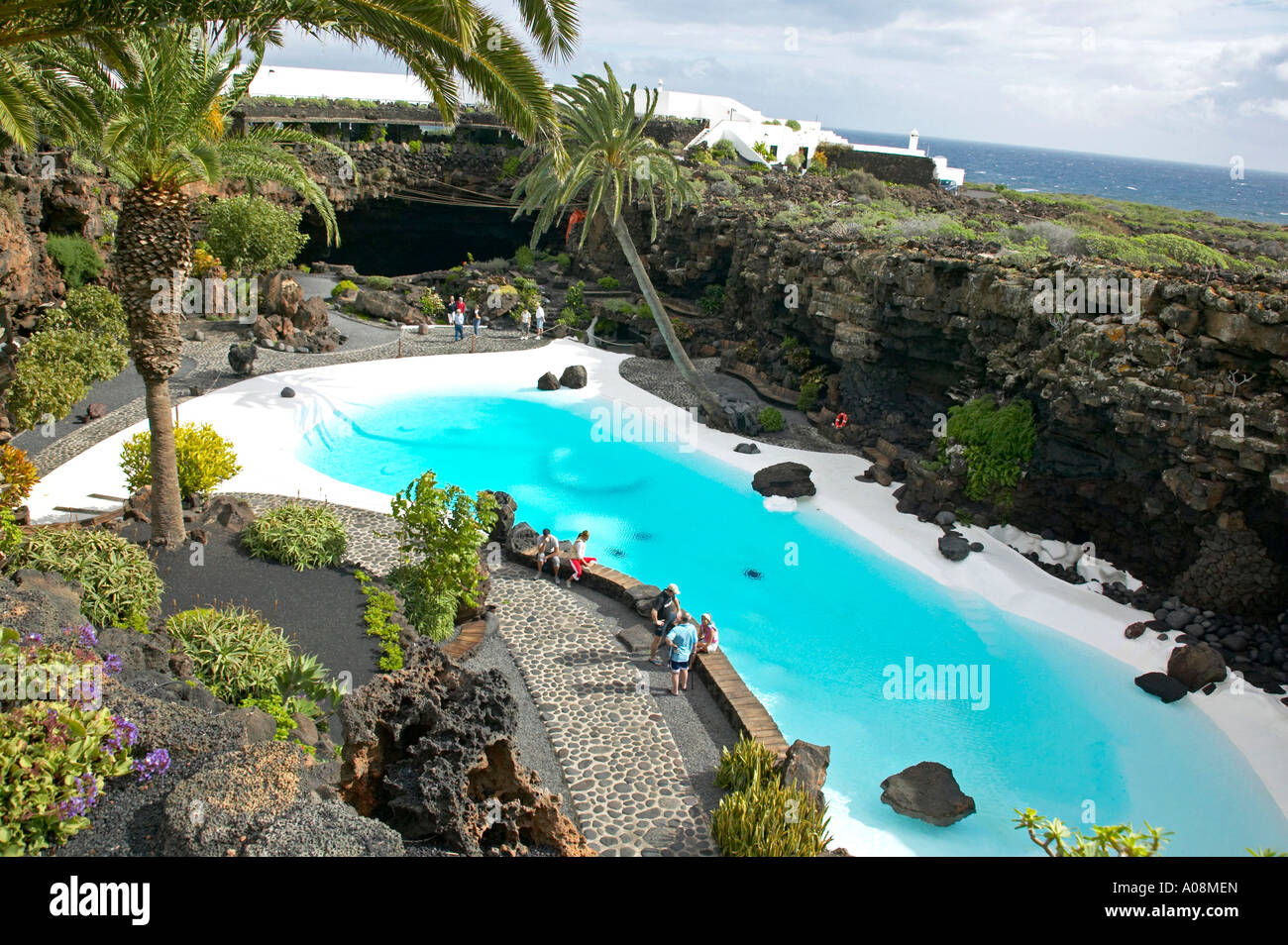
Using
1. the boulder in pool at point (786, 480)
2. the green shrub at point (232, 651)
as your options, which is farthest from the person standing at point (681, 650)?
the boulder in pool at point (786, 480)

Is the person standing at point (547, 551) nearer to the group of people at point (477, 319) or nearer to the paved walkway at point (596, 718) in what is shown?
the paved walkway at point (596, 718)

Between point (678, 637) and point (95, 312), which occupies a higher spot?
point (95, 312)

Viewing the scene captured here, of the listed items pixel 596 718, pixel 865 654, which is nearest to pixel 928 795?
pixel 865 654

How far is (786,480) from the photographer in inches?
866

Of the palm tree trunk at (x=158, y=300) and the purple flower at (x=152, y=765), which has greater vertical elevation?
the palm tree trunk at (x=158, y=300)

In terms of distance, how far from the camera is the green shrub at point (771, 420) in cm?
2630

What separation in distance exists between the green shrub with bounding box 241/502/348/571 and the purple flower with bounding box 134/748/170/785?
23.5ft

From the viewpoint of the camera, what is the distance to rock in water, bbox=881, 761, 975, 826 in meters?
11.9

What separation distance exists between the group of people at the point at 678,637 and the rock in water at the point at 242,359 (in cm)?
1747

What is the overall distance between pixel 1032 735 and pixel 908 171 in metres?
43.1

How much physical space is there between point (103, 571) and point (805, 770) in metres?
10.0

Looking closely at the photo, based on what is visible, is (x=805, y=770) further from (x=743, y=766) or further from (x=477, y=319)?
(x=477, y=319)

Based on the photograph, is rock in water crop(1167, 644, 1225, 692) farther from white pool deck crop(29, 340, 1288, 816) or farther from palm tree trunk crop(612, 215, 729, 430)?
palm tree trunk crop(612, 215, 729, 430)

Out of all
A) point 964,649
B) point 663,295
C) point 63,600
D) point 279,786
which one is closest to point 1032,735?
Result: point 964,649
